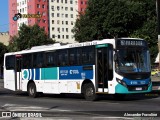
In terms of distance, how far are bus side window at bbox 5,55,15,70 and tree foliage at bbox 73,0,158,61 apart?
15015mm

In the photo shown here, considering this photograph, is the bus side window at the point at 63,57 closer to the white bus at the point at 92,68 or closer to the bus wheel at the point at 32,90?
the white bus at the point at 92,68

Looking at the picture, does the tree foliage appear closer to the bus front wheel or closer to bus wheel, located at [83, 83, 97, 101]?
the bus front wheel

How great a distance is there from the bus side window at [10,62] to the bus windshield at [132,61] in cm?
1008

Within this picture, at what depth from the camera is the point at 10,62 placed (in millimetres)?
27266

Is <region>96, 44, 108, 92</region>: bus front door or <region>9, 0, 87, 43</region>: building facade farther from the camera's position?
<region>9, 0, 87, 43</region>: building facade

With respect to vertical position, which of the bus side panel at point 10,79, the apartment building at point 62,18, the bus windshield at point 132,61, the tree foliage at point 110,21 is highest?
the apartment building at point 62,18

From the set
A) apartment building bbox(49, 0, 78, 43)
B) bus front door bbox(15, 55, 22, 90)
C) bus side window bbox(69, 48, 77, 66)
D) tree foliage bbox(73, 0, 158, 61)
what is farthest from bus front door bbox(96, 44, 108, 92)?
apartment building bbox(49, 0, 78, 43)

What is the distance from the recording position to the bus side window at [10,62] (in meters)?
26.9

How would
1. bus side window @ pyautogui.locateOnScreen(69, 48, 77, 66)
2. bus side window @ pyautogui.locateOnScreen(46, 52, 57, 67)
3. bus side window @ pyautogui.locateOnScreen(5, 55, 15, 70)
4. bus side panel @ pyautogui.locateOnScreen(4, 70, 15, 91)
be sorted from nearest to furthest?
bus side window @ pyautogui.locateOnScreen(69, 48, 77, 66), bus side window @ pyautogui.locateOnScreen(46, 52, 57, 67), bus side panel @ pyautogui.locateOnScreen(4, 70, 15, 91), bus side window @ pyautogui.locateOnScreen(5, 55, 15, 70)

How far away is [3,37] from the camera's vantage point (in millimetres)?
151375

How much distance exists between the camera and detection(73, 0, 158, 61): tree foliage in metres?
40.8

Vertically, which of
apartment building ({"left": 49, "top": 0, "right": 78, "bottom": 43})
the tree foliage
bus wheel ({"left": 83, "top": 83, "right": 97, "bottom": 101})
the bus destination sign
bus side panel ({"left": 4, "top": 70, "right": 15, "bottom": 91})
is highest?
apartment building ({"left": 49, "top": 0, "right": 78, "bottom": 43})

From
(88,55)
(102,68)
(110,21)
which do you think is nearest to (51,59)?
(88,55)

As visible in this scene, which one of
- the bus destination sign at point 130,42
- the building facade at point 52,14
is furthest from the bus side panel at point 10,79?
the building facade at point 52,14
